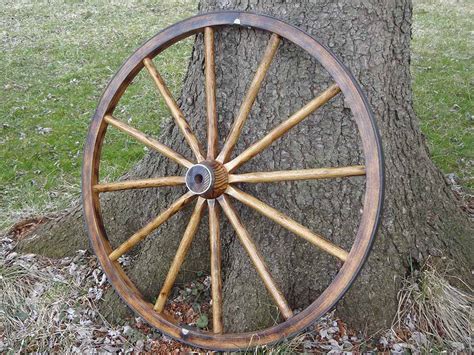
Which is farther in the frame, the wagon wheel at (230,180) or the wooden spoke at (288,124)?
the wooden spoke at (288,124)

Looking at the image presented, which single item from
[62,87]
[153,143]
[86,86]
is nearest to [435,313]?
Result: [153,143]

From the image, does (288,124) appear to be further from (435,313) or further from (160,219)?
(435,313)

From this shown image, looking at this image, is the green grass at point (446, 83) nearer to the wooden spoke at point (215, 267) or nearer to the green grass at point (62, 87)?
the wooden spoke at point (215, 267)

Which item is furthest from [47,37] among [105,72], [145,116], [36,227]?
[36,227]

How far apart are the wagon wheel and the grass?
142cm

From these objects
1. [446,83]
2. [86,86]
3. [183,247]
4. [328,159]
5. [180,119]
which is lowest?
[183,247]

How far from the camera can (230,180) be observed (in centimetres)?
267

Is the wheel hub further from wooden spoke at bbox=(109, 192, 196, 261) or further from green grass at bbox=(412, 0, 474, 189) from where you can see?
green grass at bbox=(412, 0, 474, 189)

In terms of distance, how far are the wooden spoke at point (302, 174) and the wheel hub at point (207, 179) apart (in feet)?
0.22

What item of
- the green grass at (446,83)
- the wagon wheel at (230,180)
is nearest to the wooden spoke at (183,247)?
the wagon wheel at (230,180)

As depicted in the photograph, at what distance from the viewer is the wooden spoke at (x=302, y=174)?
7.91 feet

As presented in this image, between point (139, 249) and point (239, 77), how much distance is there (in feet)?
4.30

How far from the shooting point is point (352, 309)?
2.94 metres

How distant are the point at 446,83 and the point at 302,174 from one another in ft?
15.7
